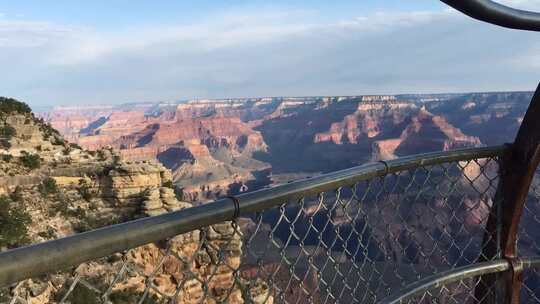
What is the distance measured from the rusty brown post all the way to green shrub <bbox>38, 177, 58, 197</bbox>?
15762 mm

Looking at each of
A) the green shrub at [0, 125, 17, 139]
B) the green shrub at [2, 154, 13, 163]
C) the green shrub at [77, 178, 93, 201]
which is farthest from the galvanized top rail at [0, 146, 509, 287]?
the green shrub at [0, 125, 17, 139]

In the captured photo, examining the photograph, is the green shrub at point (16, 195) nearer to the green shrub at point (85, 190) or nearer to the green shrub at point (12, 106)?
the green shrub at point (85, 190)

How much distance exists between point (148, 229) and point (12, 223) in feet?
45.5

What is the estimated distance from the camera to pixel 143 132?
13400 centimetres

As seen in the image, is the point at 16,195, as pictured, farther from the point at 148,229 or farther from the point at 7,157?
the point at 148,229

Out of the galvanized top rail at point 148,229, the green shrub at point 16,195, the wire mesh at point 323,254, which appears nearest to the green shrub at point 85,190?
the green shrub at point 16,195

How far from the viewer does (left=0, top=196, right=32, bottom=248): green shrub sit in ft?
38.5

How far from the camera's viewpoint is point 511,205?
2309mm

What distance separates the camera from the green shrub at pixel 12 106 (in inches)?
761

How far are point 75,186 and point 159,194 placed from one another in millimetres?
3144

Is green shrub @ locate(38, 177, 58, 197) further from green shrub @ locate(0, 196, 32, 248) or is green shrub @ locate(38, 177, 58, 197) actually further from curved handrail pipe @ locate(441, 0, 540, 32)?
curved handrail pipe @ locate(441, 0, 540, 32)

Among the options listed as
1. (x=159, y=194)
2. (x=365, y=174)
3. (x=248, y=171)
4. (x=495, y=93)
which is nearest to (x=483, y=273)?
(x=365, y=174)

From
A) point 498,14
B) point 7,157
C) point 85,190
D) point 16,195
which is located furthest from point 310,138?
point 498,14

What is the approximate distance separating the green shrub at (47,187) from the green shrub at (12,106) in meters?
5.79
